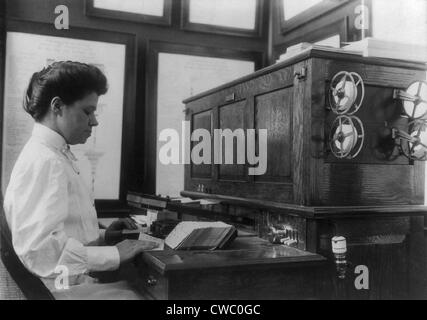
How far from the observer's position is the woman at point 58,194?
5.09 feet

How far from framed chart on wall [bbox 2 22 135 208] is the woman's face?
1.08 meters

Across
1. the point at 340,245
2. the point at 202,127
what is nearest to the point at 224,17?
the point at 202,127

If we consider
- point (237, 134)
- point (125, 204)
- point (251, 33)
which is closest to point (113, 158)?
point (125, 204)

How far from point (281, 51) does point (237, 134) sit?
1.24 m

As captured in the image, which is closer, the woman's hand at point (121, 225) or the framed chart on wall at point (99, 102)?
the woman's hand at point (121, 225)

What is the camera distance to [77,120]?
1851 mm

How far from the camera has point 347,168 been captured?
1.76 m

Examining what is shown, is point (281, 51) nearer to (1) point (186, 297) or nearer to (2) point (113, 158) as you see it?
(2) point (113, 158)

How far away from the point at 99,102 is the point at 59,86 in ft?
4.28

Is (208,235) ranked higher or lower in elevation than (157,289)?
higher

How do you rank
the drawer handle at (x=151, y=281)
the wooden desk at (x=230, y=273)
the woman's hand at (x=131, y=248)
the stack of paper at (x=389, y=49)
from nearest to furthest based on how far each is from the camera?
the wooden desk at (x=230, y=273) → the drawer handle at (x=151, y=281) → the woman's hand at (x=131, y=248) → the stack of paper at (x=389, y=49)

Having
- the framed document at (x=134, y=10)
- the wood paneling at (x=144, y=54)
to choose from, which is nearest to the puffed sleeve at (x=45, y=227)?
the wood paneling at (x=144, y=54)

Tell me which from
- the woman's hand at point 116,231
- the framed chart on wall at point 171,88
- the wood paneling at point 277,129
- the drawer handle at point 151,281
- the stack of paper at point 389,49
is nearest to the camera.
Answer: the drawer handle at point 151,281

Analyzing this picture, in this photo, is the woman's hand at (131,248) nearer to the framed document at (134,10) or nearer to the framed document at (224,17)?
the framed document at (134,10)
